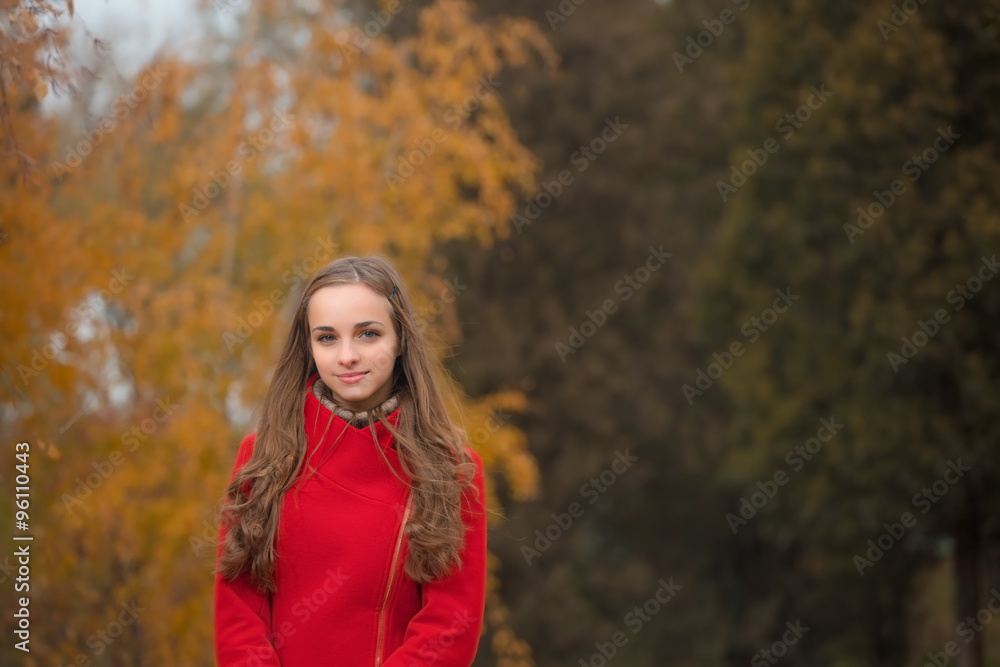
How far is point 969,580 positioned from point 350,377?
6819 mm

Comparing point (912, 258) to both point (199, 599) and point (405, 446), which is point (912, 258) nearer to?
point (199, 599)

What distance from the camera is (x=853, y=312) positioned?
25.3ft

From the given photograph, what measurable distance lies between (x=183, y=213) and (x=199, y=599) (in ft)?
5.81

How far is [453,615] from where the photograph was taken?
1821mm

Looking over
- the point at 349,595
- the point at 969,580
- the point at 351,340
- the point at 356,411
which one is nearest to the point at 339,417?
the point at 356,411

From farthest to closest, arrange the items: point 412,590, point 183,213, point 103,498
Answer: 1. point 183,213
2. point 103,498
3. point 412,590

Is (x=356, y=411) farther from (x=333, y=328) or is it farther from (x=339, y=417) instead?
(x=333, y=328)

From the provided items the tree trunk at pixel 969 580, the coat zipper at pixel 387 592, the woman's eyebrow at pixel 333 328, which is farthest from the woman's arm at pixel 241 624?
the tree trunk at pixel 969 580

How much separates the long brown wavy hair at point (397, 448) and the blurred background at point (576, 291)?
1.12 m

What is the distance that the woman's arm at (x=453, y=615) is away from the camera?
70.3 inches

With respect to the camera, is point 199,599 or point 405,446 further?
point 199,599

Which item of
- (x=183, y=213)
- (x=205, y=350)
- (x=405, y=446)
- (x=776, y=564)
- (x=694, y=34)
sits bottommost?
(x=776, y=564)

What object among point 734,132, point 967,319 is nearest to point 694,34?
point 734,132

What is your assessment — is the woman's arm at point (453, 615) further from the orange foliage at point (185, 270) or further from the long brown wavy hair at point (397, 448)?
the orange foliage at point (185, 270)
